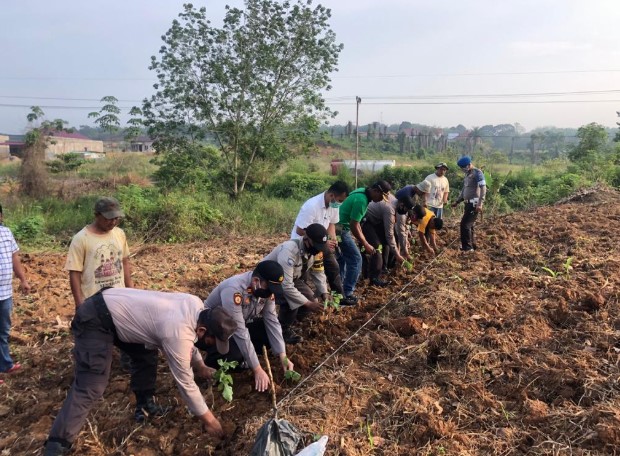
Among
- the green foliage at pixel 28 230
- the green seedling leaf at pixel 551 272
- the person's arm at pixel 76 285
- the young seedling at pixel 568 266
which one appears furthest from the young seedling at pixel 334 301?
the green foliage at pixel 28 230

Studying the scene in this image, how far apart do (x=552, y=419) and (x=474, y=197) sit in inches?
185

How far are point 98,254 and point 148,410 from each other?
4.38 feet

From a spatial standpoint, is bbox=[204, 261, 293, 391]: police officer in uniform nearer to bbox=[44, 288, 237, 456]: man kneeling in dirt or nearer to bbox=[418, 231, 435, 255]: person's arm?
bbox=[44, 288, 237, 456]: man kneeling in dirt

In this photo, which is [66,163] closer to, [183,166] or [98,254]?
[183,166]

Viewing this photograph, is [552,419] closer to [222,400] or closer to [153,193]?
[222,400]

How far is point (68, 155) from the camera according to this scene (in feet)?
69.6

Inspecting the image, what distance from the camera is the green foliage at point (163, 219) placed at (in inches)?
476

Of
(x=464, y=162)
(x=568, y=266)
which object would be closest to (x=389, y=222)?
(x=464, y=162)

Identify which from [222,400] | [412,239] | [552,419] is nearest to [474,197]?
[412,239]

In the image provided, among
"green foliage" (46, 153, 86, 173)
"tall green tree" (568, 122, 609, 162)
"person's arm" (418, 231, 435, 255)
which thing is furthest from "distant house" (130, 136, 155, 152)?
"tall green tree" (568, 122, 609, 162)

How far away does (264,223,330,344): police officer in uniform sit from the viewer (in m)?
4.05

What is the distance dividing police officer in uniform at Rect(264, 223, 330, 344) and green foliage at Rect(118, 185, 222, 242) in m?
7.98

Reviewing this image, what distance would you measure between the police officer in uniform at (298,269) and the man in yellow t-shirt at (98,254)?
1323mm

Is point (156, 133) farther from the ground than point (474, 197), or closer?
farther from the ground
